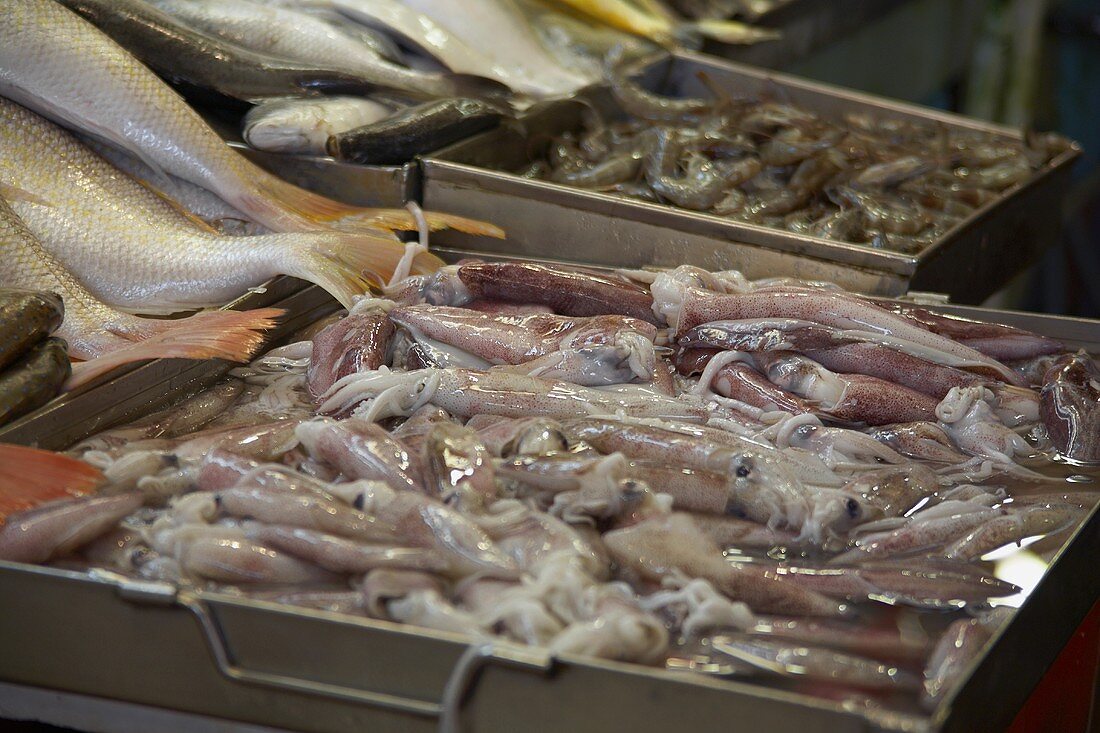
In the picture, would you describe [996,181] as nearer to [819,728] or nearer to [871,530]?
[871,530]

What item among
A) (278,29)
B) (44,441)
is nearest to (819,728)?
(44,441)

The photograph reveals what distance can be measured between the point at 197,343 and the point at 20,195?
3.06ft

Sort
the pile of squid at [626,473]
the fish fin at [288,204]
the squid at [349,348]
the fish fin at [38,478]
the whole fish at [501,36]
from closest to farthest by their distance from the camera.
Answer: the pile of squid at [626,473], the fish fin at [38,478], the squid at [349,348], the fish fin at [288,204], the whole fish at [501,36]

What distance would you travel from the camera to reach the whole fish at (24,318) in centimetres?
242

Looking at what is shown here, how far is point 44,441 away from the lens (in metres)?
2.35

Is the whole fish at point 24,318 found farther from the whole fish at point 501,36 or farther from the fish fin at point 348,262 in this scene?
the whole fish at point 501,36

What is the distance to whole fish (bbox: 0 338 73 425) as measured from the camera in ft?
7.64

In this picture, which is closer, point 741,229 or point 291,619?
point 291,619

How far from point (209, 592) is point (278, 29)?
118 inches

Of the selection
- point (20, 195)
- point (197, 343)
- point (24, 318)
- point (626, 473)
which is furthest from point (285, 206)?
point (626, 473)

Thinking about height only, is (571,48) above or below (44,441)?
above

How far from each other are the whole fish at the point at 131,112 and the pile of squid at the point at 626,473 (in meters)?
0.64

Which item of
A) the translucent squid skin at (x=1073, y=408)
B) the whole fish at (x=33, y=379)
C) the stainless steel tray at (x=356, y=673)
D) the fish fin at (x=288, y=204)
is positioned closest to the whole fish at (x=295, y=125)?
the fish fin at (x=288, y=204)

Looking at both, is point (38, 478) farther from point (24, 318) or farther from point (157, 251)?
point (157, 251)
